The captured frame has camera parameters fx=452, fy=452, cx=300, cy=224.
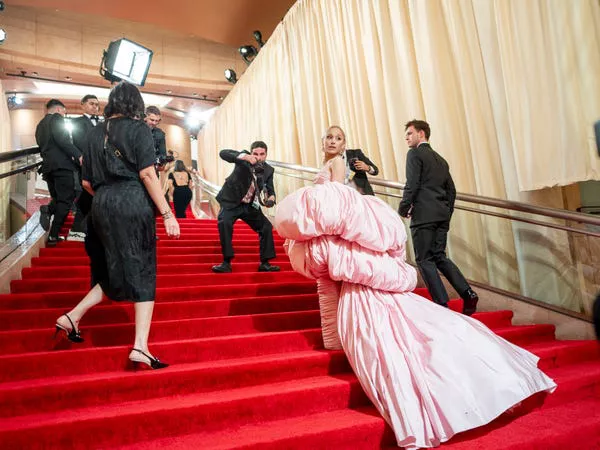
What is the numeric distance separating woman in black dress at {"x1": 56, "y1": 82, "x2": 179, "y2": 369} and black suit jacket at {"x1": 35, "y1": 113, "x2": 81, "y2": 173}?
2254mm

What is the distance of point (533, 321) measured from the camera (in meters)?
3.62

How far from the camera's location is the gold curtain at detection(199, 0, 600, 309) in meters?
3.46

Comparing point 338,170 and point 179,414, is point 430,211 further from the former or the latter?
point 179,414

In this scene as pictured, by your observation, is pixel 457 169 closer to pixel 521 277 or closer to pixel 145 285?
pixel 521 277

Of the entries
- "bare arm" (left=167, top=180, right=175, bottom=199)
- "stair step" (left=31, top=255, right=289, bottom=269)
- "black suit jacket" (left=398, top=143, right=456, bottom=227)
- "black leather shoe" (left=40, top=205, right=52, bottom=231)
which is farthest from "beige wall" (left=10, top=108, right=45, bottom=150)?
"black suit jacket" (left=398, top=143, right=456, bottom=227)

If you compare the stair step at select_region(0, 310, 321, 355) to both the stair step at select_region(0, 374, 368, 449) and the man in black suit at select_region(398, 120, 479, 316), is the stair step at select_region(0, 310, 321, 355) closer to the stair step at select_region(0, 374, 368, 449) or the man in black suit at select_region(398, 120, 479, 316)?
the stair step at select_region(0, 374, 368, 449)

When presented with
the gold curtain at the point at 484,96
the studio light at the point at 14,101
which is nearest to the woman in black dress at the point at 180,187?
the gold curtain at the point at 484,96

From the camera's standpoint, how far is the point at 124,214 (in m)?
2.29

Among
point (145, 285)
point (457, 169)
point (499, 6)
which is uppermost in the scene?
point (499, 6)

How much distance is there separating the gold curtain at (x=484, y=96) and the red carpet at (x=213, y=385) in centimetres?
105

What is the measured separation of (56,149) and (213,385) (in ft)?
10.8

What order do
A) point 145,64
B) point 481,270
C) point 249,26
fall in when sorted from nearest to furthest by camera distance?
point 481,270
point 145,64
point 249,26

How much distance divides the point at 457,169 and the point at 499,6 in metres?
1.45

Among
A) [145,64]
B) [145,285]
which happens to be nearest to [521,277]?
[145,285]
